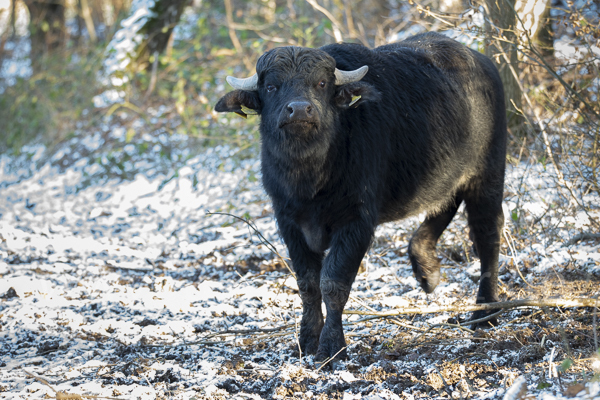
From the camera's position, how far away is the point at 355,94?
3594 mm

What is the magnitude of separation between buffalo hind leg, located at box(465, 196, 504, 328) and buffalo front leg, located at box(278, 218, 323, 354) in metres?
1.31

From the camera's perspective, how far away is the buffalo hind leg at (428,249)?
435 cm

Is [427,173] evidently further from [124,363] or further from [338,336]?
[124,363]

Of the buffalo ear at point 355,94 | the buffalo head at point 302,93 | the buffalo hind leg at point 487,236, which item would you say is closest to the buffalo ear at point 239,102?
the buffalo head at point 302,93

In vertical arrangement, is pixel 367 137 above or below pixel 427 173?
above

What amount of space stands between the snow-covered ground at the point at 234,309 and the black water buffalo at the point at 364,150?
34 cm

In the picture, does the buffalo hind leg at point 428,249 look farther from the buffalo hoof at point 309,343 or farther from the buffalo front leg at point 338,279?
the buffalo hoof at point 309,343

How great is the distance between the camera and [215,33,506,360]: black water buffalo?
11.4 ft

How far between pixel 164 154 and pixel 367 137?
6153 mm

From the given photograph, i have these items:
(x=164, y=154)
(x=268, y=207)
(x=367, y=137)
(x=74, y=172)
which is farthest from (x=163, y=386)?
(x=74, y=172)

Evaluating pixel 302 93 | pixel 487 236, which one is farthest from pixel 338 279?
pixel 487 236

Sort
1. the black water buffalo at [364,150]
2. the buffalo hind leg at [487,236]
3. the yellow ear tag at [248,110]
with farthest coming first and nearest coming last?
the buffalo hind leg at [487,236] < the yellow ear tag at [248,110] < the black water buffalo at [364,150]

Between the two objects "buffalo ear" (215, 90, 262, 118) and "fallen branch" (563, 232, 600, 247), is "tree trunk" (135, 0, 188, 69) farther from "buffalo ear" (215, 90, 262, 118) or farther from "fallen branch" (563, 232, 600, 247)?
"fallen branch" (563, 232, 600, 247)

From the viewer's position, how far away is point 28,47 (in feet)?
49.7
